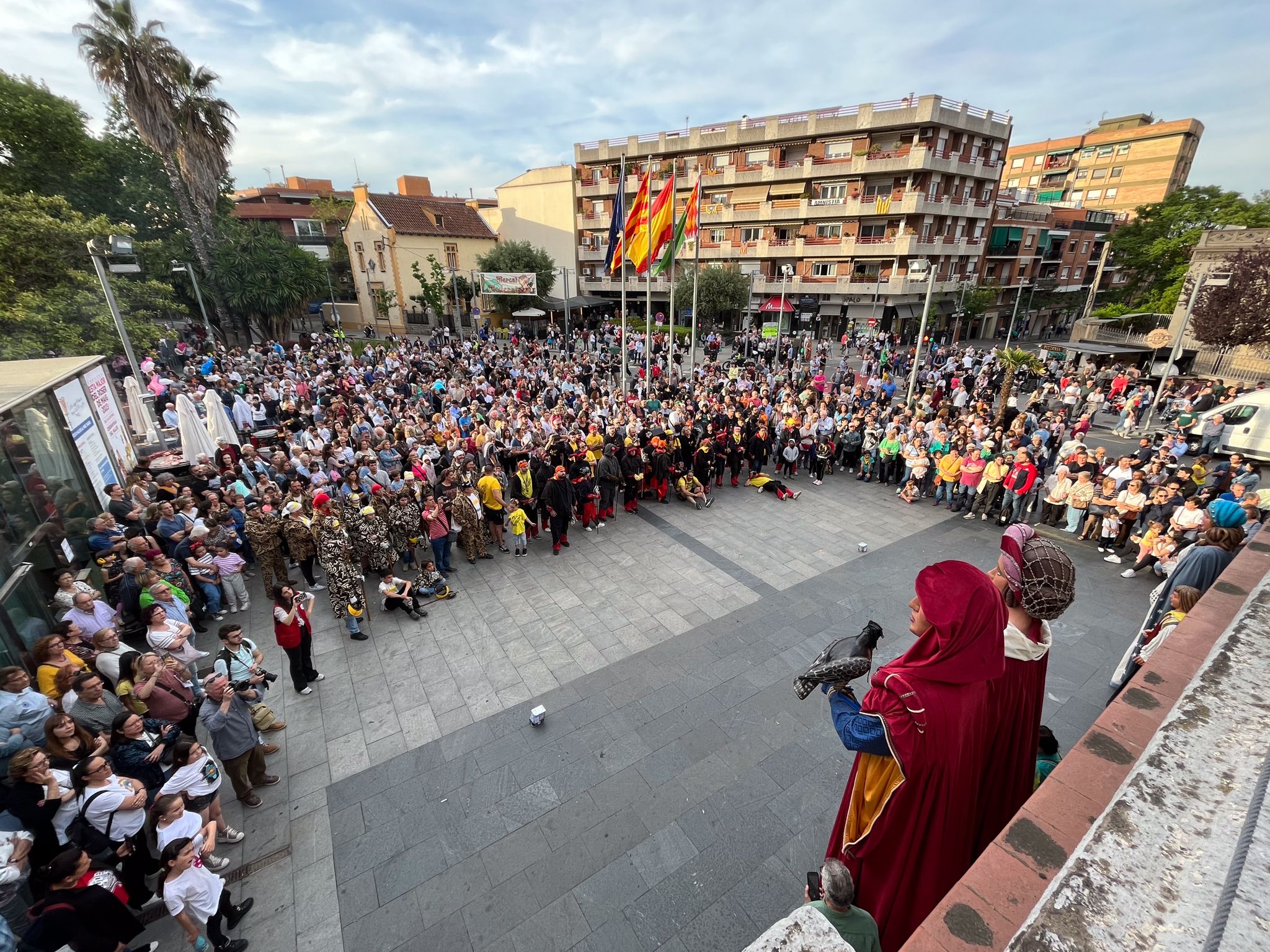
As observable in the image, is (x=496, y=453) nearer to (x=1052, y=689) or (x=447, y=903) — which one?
(x=447, y=903)

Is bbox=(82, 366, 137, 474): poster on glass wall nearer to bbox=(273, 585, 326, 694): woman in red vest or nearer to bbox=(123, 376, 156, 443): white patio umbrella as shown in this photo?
bbox=(123, 376, 156, 443): white patio umbrella

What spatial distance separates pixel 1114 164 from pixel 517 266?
59.1 m

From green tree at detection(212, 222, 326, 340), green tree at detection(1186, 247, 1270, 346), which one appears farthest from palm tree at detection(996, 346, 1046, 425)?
green tree at detection(212, 222, 326, 340)

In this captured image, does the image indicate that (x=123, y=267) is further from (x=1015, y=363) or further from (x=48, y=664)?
(x=1015, y=363)

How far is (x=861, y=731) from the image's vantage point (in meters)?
2.51

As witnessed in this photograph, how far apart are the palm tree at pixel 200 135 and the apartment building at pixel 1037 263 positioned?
1809 inches

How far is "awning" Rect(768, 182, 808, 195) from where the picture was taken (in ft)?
113

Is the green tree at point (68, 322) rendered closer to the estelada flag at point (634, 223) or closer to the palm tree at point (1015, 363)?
the estelada flag at point (634, 223)

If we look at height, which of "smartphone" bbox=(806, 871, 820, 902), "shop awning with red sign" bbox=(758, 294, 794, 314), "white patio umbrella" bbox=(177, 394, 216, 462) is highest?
"shop awning with red sign" bbox=(758, 294, 794, 314)

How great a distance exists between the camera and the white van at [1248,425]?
45.5 ft

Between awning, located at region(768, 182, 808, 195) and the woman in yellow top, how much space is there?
39.3 m

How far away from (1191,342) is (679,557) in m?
32.6

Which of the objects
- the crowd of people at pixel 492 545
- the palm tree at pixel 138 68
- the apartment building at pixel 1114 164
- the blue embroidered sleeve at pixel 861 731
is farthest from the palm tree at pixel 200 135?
the apartment building at pixel 1114 164

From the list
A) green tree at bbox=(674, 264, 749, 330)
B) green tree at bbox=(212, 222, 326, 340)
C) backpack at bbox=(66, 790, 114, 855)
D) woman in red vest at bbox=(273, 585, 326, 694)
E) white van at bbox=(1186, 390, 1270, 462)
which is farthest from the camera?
green tree at bbox=(674, 264, 749, 330)
